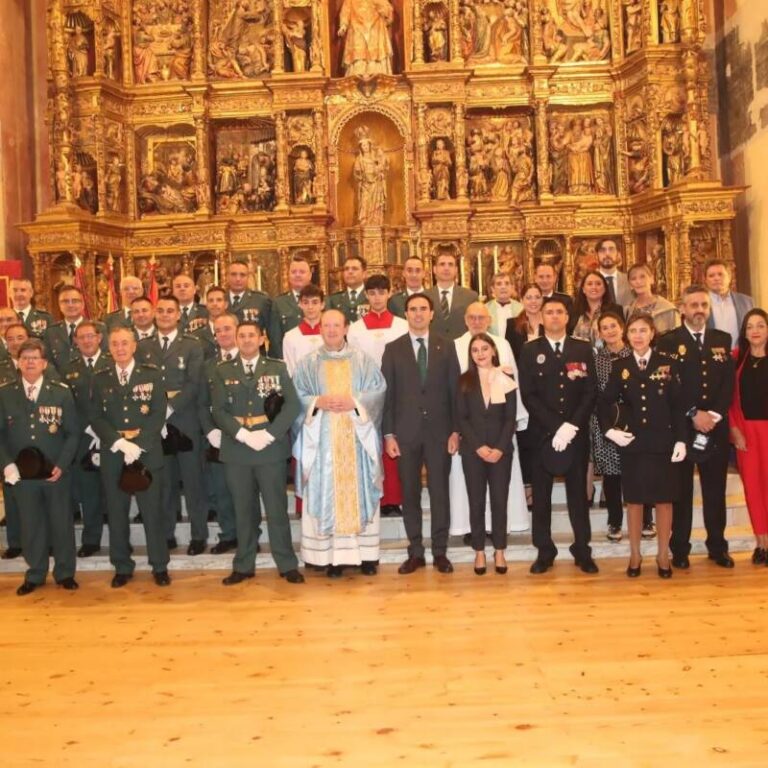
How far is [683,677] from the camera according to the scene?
4.27m

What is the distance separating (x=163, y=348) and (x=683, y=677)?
430 centimetres

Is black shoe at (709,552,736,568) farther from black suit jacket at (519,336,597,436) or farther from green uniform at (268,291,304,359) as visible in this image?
green uniform at (268,291,304,359)

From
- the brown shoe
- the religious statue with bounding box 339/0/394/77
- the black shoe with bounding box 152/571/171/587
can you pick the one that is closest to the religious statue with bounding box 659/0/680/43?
the religious statue with bounding box 339/0/394/77

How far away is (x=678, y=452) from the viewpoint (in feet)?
19.7

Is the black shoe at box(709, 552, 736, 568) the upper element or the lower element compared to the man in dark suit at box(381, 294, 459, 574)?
lower

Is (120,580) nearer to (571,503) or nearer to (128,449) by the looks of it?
(128,449)

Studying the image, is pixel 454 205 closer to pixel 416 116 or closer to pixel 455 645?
pixel 416 116

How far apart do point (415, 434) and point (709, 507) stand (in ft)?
6.48

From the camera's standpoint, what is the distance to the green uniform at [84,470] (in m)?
6.75

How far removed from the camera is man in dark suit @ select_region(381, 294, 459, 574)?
6422 mm

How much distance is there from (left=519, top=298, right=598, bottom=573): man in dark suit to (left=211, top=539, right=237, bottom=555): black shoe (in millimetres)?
2151

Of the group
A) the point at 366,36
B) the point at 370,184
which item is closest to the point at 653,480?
the point at 370,184

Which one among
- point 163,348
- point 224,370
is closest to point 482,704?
point 224,370

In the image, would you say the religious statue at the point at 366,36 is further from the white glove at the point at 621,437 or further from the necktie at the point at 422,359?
the white glove at the point at 621,437
